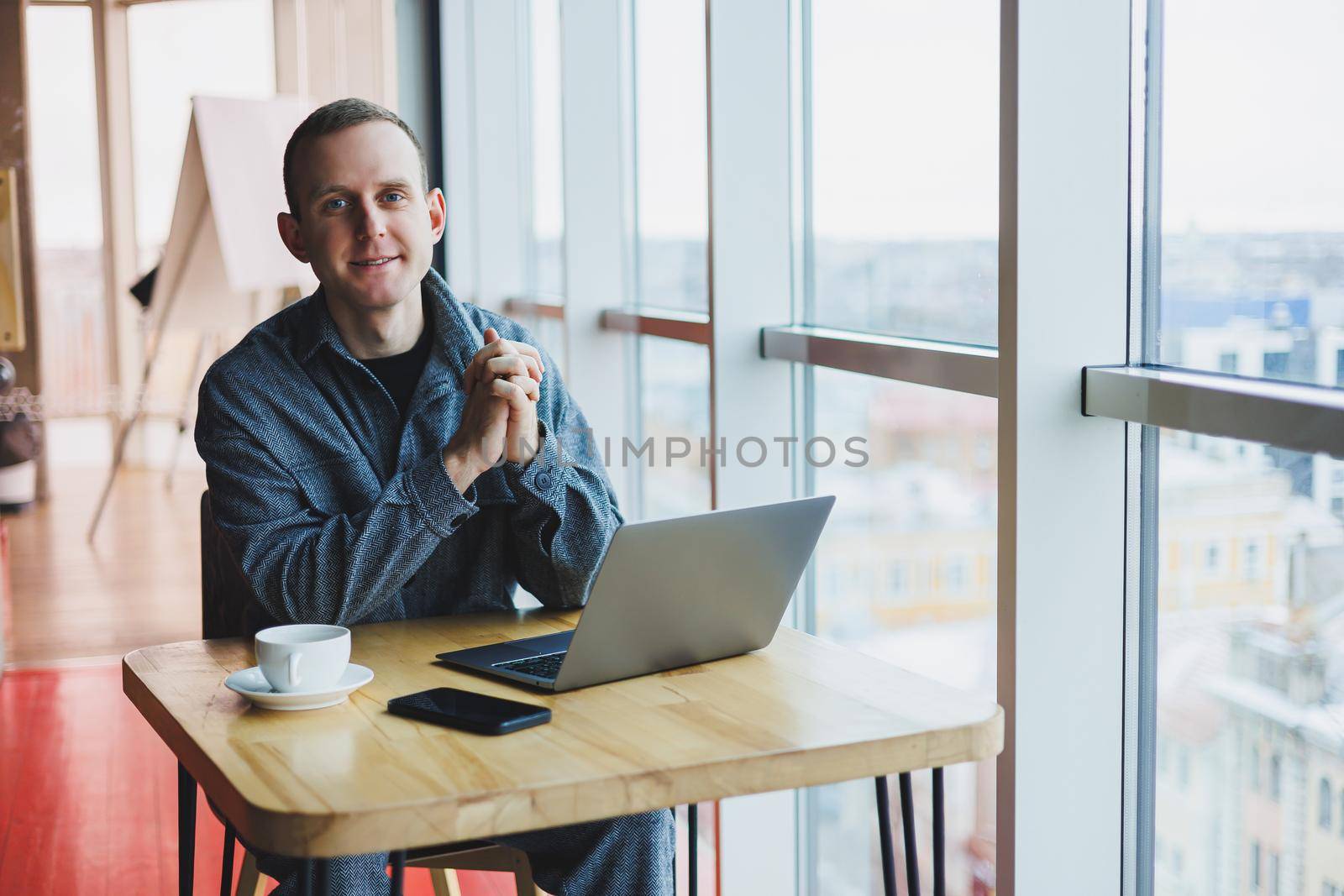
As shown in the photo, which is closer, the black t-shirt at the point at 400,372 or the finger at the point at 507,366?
the finger at the point at 507,366

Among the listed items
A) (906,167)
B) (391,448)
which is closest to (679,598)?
(391,448)

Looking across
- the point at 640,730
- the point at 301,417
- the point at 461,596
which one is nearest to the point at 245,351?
the point at 301,417

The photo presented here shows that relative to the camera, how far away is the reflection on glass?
1874 millimetres

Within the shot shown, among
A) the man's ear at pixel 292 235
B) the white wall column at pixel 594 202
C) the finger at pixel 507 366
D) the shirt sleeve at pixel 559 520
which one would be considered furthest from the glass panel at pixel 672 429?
the finger at pixel 507 366

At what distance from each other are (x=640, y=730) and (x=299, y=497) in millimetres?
647

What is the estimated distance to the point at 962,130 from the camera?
6.37ft

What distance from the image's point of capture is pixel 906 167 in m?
2.10

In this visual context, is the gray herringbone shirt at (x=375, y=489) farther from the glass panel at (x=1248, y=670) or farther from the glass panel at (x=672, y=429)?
the glass panel at (x=672, y=429)

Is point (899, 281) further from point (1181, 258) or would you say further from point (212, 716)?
point (212, 716)

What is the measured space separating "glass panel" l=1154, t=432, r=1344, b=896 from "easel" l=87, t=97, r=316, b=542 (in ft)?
9.99

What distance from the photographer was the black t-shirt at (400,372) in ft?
5.87

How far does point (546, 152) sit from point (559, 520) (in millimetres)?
2433

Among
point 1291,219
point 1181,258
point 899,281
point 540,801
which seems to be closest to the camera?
point 540,801

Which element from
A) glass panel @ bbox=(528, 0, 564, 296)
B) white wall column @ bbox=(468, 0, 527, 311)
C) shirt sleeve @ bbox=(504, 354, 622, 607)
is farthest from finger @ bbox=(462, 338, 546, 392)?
white wall column @ bbox=(468, 0, 527, 311)
